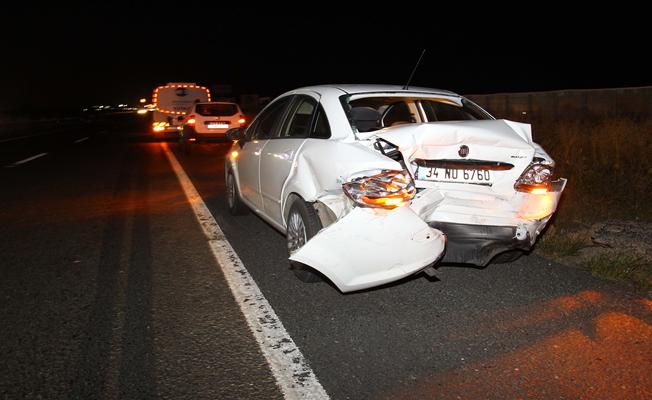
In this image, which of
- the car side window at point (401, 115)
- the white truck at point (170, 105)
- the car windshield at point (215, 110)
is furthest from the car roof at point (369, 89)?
the white truck at point (170, 105)

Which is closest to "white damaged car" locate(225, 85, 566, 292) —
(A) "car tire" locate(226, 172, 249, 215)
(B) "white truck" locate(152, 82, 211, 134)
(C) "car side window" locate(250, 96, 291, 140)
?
(C) "car side window" locate(250, 96, 291, 140)

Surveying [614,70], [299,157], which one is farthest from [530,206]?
[614,70]

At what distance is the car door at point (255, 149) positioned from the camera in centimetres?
588

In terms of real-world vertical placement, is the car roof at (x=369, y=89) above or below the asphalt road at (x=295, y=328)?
above

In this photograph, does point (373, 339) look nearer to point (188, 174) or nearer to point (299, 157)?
point (299, 157)

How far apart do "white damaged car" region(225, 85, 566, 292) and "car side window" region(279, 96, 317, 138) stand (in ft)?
1.39

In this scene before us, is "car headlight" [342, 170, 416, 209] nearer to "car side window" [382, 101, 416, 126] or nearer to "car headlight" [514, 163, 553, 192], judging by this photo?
"car headlight" [514, 163, 553, 192]

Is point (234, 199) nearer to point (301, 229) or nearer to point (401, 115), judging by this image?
point (401, 115)

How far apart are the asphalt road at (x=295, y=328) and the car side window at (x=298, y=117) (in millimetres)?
1178

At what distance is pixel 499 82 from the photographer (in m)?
65.7

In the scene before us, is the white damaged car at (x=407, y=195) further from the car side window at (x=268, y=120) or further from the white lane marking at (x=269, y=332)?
the car side window at (x=268, y=120)

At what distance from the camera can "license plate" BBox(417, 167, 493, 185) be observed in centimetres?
398

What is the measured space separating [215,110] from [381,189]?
14350 mm

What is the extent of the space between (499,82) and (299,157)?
65475 millimetres
